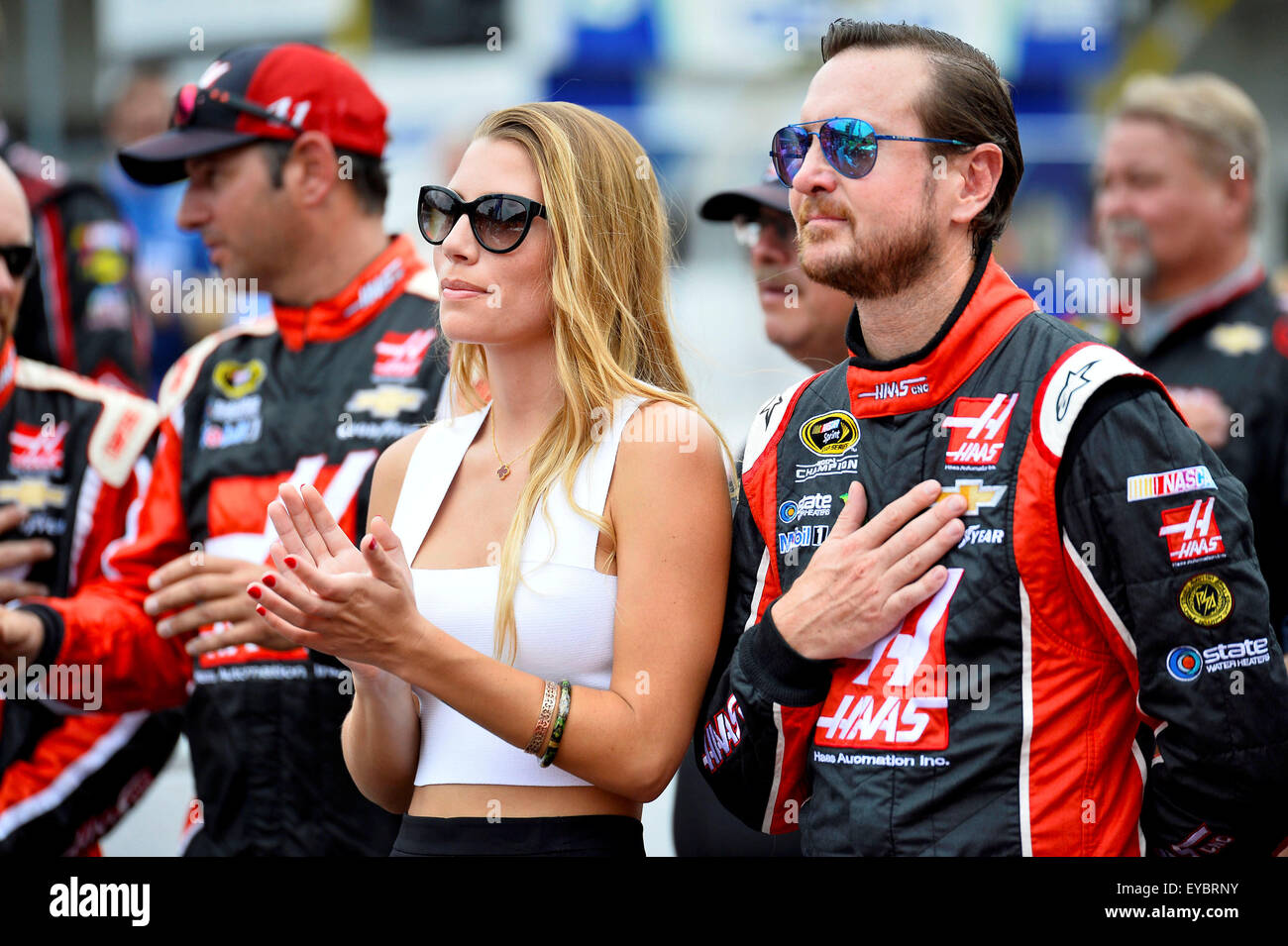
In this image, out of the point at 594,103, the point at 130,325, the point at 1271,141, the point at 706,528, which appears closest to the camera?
the point at 706,528

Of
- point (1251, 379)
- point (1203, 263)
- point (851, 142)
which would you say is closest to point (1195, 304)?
point (1203, 263)

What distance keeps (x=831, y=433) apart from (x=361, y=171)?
1844 millimetres

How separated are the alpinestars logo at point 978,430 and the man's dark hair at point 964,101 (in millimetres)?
307

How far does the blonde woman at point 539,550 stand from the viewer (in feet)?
7.53

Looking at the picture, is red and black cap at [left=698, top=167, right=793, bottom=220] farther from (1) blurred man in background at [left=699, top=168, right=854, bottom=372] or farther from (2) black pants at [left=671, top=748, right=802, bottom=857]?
(2) black pants at [left=671, top=748, right=802, bottom=857]

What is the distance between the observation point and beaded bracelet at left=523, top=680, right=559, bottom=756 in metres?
2.33

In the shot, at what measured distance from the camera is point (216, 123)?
3.70 m

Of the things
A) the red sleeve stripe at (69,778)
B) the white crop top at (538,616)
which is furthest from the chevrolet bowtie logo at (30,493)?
the white crop top at (538,616)

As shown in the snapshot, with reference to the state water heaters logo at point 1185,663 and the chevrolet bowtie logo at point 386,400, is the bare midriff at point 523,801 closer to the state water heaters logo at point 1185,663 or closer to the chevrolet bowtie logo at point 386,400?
the state water heaters logo at point 1185,663

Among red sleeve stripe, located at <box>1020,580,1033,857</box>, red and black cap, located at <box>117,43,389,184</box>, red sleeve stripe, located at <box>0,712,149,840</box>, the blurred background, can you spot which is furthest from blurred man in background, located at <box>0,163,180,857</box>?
the blurred background

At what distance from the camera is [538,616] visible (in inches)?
96.5
